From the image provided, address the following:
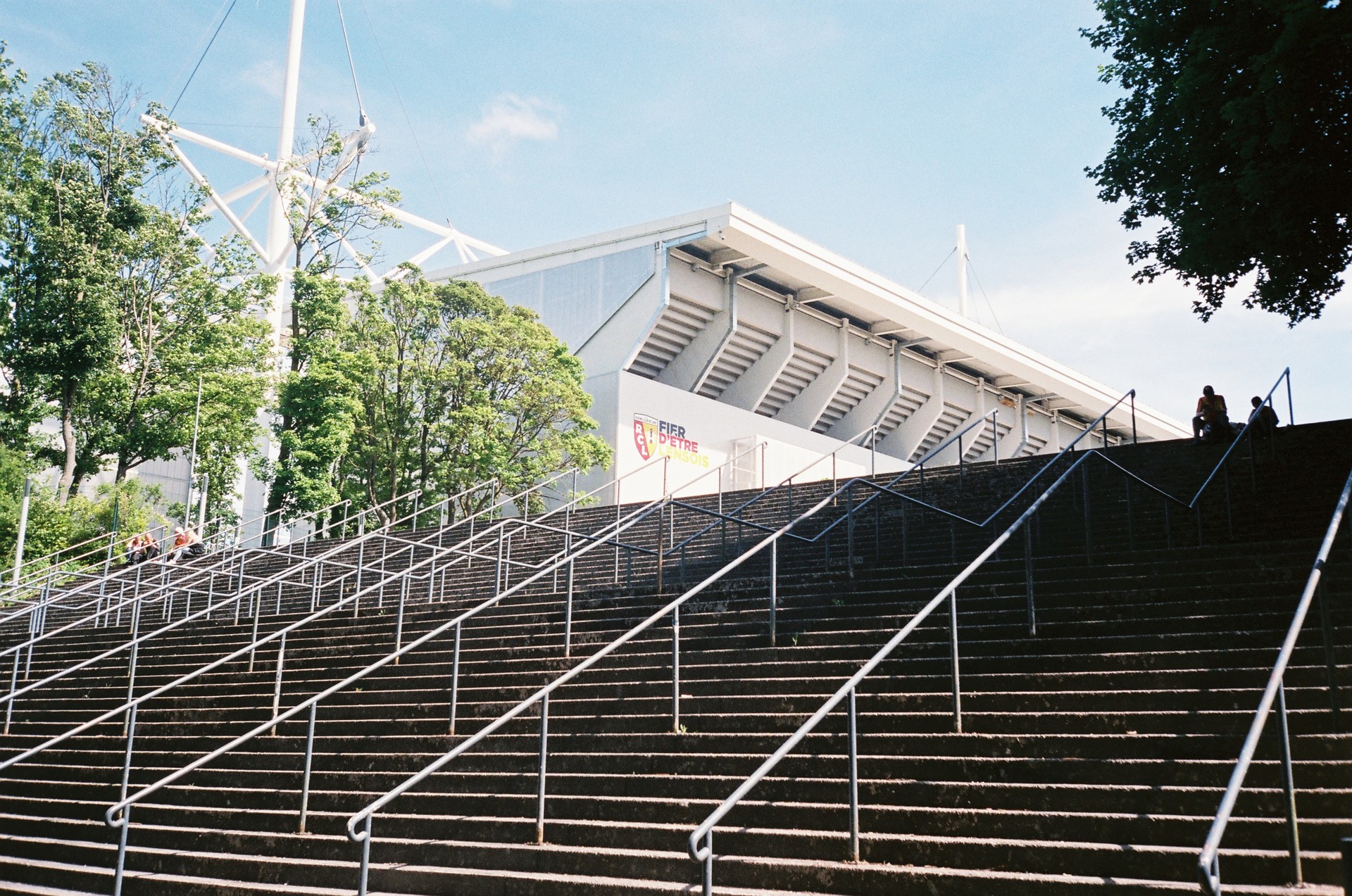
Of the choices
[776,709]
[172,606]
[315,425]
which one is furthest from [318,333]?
[776,709]

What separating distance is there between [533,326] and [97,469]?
1202 centimetres

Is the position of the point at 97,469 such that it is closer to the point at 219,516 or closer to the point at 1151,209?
the point at 219,516

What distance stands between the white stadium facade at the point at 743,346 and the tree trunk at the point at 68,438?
12173 mm

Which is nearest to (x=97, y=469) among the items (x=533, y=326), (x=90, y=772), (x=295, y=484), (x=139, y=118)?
(x=295, y=484)

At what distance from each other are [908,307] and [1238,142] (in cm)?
2707

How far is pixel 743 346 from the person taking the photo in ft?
126

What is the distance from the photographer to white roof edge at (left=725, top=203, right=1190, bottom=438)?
32.8m

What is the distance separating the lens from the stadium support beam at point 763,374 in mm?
38219

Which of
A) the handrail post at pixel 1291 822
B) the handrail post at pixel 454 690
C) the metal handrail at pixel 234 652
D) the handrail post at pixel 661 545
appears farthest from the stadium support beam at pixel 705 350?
the handrail post at pixel 1291 822

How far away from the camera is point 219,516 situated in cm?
3400

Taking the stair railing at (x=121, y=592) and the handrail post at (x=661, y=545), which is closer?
the handrail post at (x=661, y=545)

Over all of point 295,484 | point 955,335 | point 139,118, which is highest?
point 139,118

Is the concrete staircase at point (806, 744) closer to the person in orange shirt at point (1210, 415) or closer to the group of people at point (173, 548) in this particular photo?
the person in orange shirt at point (1210, 415)

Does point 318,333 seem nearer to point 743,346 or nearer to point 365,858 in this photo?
point 743,346
